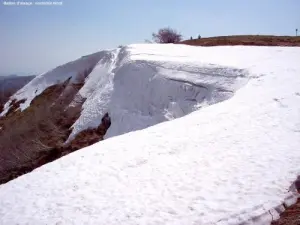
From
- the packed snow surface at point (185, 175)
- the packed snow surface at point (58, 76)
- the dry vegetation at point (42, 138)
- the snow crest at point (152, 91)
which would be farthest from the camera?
the packed snow surface at point (58, 76)

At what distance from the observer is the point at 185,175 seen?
7652 mm

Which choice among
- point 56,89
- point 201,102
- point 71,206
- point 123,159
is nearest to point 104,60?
point 56,89

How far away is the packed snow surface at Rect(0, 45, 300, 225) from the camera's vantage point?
6320 mm

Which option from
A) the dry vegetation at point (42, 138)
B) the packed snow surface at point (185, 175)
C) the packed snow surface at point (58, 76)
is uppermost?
the packed snow surface at point (58, 76)

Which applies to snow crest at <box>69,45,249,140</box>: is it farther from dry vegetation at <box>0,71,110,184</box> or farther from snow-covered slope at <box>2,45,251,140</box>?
dry vegetation at <box>0,71,110,184</box>

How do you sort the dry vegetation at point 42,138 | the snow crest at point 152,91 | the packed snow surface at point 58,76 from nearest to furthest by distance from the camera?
the snow crest at point 152,91
the dry vegetation at point 42,138
the packed snow surface at point 58,76

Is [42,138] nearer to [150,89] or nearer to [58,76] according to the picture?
[150,89]

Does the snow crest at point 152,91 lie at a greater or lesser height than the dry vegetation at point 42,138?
greater

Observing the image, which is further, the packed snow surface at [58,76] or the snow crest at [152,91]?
the packed snow surface at [58,76]

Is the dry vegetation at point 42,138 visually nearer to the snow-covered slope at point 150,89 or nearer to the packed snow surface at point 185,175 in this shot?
the snow-covered slope at point 150,89

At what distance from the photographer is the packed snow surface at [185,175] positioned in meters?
6.32

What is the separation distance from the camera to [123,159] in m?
9.01

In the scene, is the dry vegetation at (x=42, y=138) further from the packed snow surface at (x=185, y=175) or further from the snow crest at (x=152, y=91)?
the packed snow surface at (x=185, y=175)

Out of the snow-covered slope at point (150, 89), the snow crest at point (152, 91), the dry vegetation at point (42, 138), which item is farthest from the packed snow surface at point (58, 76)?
the snow crest at point (152, 91)
